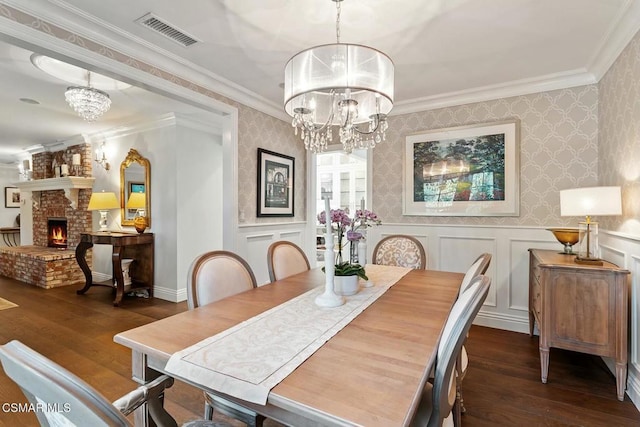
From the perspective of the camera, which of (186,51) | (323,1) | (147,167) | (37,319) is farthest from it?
(147,167)

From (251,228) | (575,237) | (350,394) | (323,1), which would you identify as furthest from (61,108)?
(575,237)

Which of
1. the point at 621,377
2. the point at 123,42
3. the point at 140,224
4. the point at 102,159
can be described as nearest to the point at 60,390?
the point at 123,42

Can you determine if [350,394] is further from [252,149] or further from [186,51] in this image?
[252,149]

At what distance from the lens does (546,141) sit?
3.03 meters

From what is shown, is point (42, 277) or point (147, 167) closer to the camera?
point (147, 167)

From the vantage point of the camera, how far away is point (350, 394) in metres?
0.81

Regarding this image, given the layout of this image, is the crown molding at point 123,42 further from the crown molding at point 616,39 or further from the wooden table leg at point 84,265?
the wooden table leg at point 84,265

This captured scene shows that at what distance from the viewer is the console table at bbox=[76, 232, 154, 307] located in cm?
399

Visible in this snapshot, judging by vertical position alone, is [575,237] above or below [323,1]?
below

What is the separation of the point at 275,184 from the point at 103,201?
2773mm

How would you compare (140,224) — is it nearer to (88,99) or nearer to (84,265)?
(84,265)

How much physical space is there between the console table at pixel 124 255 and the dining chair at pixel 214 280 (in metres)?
2.90

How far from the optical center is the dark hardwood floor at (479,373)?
1844mm

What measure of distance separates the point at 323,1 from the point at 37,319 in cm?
427
